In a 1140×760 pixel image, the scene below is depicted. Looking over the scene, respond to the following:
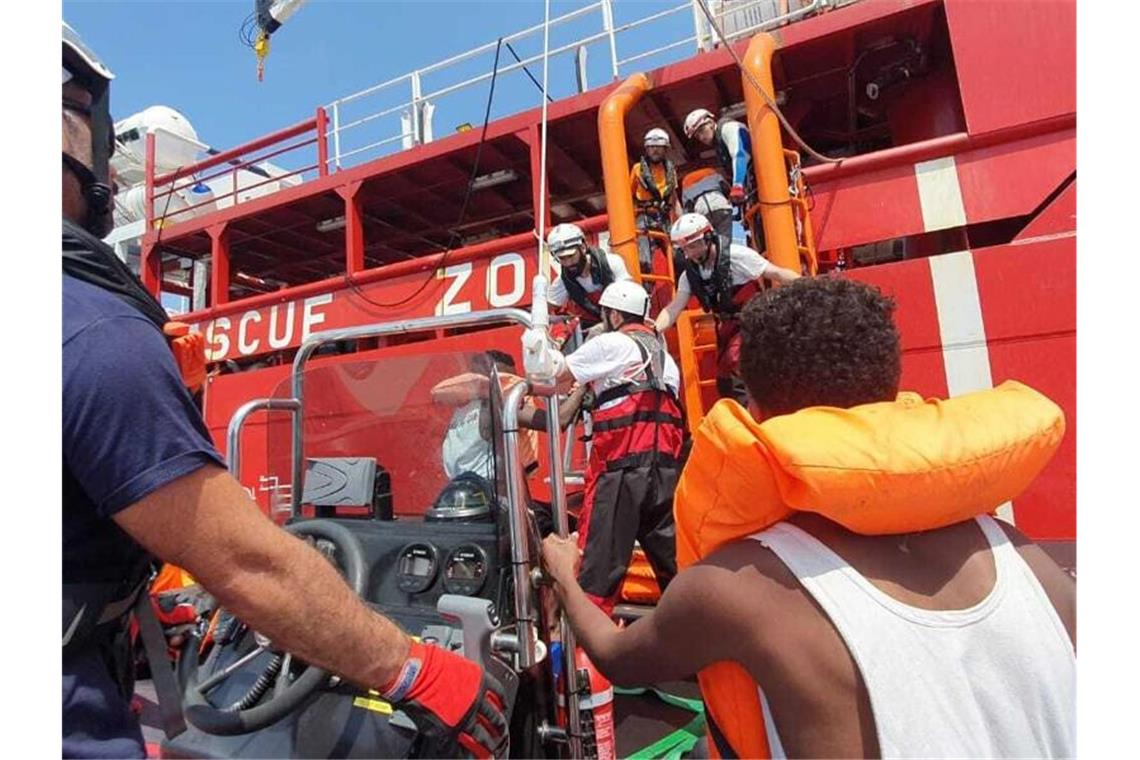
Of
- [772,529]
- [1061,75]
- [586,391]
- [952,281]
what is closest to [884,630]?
[772,529]

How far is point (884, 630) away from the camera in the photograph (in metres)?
0.93

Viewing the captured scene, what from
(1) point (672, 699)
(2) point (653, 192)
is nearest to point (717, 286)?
(2) point (653, 192)

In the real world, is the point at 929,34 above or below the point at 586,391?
above

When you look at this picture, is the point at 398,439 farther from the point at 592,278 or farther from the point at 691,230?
the point at 592,278

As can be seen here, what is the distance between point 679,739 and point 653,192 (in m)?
3.88

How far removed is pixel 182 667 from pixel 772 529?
141 centimetres

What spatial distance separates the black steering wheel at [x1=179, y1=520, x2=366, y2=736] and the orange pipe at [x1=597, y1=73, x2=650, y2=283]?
Answer: 3.35 metres

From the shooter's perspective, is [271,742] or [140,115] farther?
[140,115]

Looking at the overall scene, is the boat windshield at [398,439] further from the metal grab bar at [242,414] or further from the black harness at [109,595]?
the black harness at [109,595]

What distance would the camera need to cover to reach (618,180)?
16.1 feet

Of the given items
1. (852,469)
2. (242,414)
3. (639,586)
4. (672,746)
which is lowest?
(672,746)

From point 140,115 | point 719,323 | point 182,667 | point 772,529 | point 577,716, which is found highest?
point 140,115

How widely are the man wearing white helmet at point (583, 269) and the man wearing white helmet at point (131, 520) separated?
329cm

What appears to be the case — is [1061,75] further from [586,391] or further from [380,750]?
[380,750]
